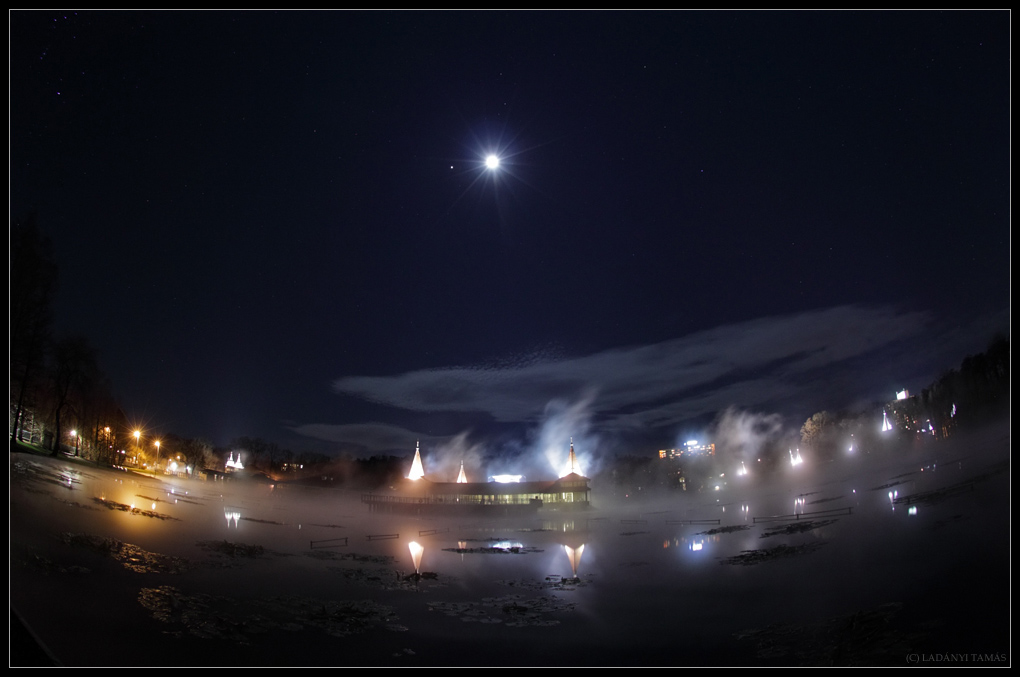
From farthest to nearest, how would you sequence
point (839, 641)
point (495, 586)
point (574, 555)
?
point (574, 555)
point (495, 586)
point (839, 641)

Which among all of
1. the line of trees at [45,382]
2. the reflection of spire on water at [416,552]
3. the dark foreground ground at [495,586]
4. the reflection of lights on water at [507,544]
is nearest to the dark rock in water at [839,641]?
the dark foreground ground at [495,586]

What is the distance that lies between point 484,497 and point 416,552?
43.7 ft

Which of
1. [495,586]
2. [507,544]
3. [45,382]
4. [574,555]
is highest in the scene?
[45,382]

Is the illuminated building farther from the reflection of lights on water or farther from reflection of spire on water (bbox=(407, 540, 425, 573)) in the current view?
reflection of spire on water (bbox=(407, 540, 425, 573))

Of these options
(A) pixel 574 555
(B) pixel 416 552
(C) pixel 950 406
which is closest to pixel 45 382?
(B) pixel 416 552

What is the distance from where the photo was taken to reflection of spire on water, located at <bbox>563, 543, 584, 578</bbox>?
65.6ft

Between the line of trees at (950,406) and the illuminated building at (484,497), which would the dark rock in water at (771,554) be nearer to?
the line of trees at (950,406)

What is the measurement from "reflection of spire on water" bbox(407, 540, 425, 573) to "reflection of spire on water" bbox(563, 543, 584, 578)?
628 cm

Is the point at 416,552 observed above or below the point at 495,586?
above

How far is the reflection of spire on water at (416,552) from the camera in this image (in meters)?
19.0

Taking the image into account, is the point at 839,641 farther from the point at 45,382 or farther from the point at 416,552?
the point at 45,382

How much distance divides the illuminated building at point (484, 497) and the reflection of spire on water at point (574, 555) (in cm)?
1031

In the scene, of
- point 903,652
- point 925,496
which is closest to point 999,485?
point 925,496

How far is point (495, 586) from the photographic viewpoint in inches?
688
